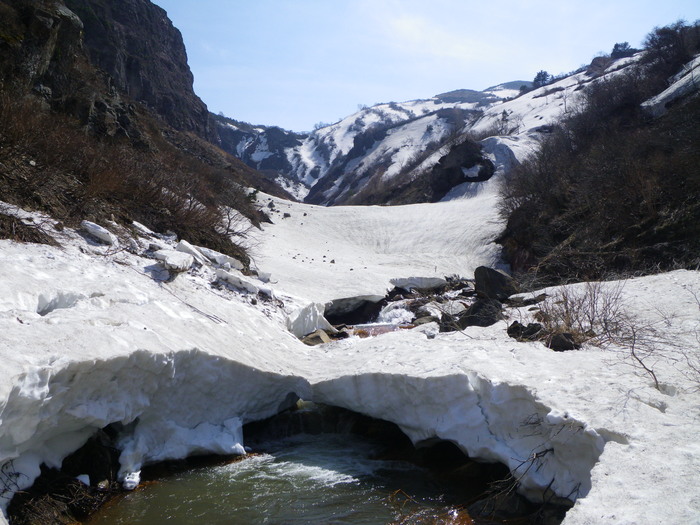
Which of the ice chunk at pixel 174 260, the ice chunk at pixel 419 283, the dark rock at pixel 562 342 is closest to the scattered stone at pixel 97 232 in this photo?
the ice chunk at pixel 174 260

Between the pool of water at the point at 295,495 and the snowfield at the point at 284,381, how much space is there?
0.43 metres

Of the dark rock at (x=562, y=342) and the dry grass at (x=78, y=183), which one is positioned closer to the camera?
the dark rock at (x=562, y=342)

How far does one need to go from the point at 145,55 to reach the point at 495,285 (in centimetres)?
5344

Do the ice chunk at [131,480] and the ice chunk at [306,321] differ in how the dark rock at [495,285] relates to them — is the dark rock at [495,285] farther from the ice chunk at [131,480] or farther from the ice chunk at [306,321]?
the ice chunk at [131,480]

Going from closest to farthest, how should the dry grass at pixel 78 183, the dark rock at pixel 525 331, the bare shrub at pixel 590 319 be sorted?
1. the bare shrub at pixel 590 319
2. the dark rock at pixel 525 331
3. the dry grass at pixel 78 183

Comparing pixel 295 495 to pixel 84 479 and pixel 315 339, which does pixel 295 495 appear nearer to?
pixel 84 479

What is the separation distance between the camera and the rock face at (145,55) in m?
39.4

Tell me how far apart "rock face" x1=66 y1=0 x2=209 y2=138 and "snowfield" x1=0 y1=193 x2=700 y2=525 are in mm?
36600

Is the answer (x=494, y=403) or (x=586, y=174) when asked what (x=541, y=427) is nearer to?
(x=494, y=403)

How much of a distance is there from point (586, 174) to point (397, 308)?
950cm

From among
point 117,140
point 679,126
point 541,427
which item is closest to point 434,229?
point 679,126

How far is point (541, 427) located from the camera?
440cm

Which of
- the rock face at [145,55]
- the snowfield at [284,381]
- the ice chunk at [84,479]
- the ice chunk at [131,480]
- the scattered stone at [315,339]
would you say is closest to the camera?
the snowfield at [284,381]

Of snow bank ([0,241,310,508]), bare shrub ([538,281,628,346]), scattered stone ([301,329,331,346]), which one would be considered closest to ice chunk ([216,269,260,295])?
snow bank ([0,241,310,508])
